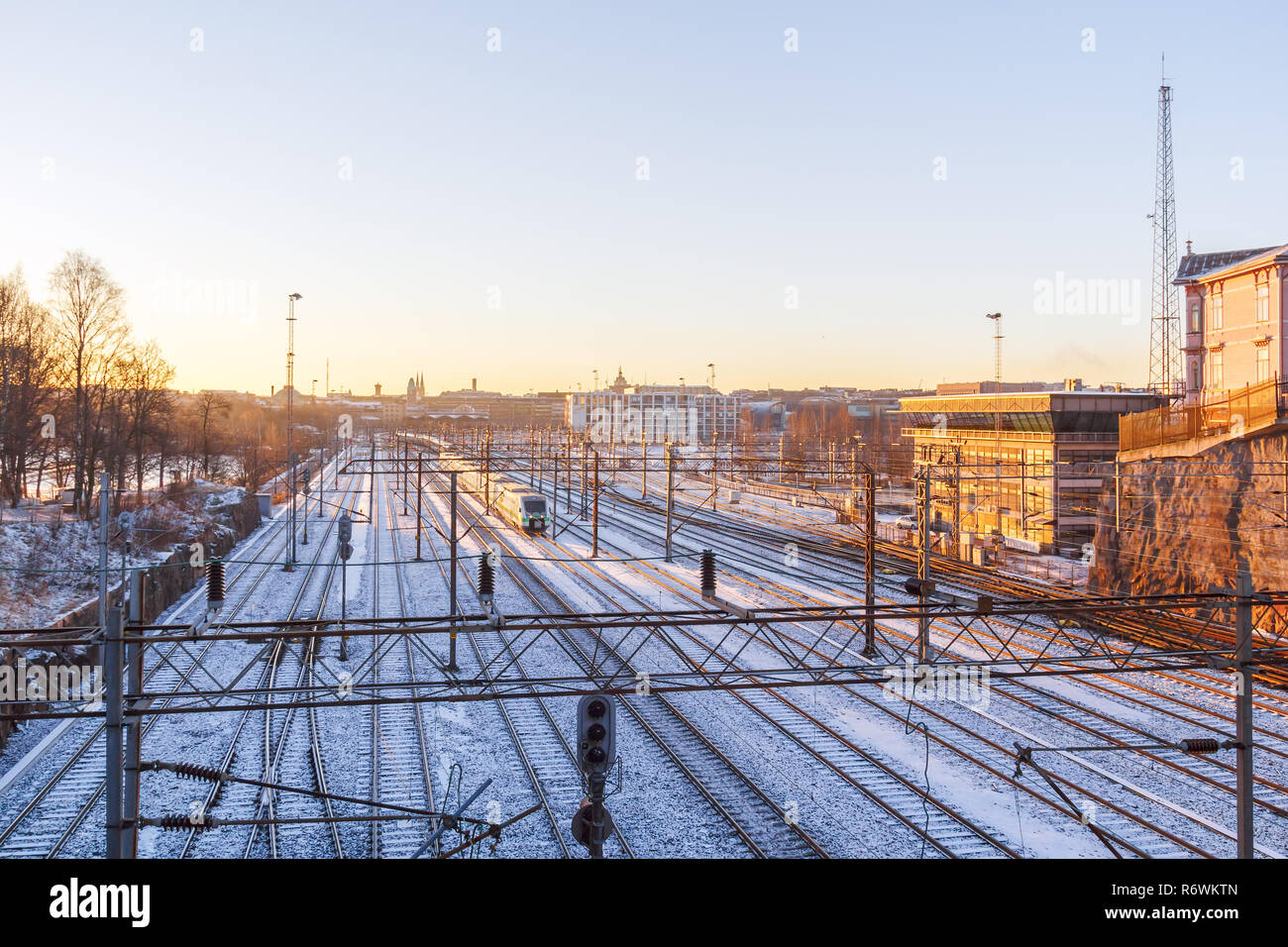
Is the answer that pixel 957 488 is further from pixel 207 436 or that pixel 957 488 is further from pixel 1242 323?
pixel 207 436

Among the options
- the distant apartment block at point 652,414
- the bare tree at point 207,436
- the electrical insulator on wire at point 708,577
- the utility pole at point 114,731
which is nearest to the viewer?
the utility pole at point 114,731

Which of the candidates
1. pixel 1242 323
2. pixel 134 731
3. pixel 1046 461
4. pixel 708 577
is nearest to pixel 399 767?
pixel 708 577

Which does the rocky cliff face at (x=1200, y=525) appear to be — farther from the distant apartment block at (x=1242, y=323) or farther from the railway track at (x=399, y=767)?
the railway track at (x=399, y=767)

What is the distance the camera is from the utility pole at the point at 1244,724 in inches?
280

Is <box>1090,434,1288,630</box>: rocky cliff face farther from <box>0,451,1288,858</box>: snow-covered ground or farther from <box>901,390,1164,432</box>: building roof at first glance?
<box>901,390,1164,432</box>: building roof

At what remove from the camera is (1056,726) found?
1328cm

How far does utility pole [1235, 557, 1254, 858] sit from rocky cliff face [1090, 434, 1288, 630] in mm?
9903

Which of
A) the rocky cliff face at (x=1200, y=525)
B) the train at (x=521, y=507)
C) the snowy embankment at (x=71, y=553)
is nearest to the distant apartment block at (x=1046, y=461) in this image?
the rocky cliff face at (x=1200, y=525)

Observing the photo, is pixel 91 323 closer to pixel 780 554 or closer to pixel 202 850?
pixel 780 554

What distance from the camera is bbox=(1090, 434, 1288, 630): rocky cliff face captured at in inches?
670

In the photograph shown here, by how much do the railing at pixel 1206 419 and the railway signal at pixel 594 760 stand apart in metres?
16.0

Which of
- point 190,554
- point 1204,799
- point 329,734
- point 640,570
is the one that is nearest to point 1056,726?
point 1204,799

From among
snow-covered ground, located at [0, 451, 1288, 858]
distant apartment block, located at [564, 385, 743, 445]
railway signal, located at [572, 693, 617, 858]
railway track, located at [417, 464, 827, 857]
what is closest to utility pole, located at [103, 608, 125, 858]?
snow-covered ground, located at [0, 451, 1288, 858]
